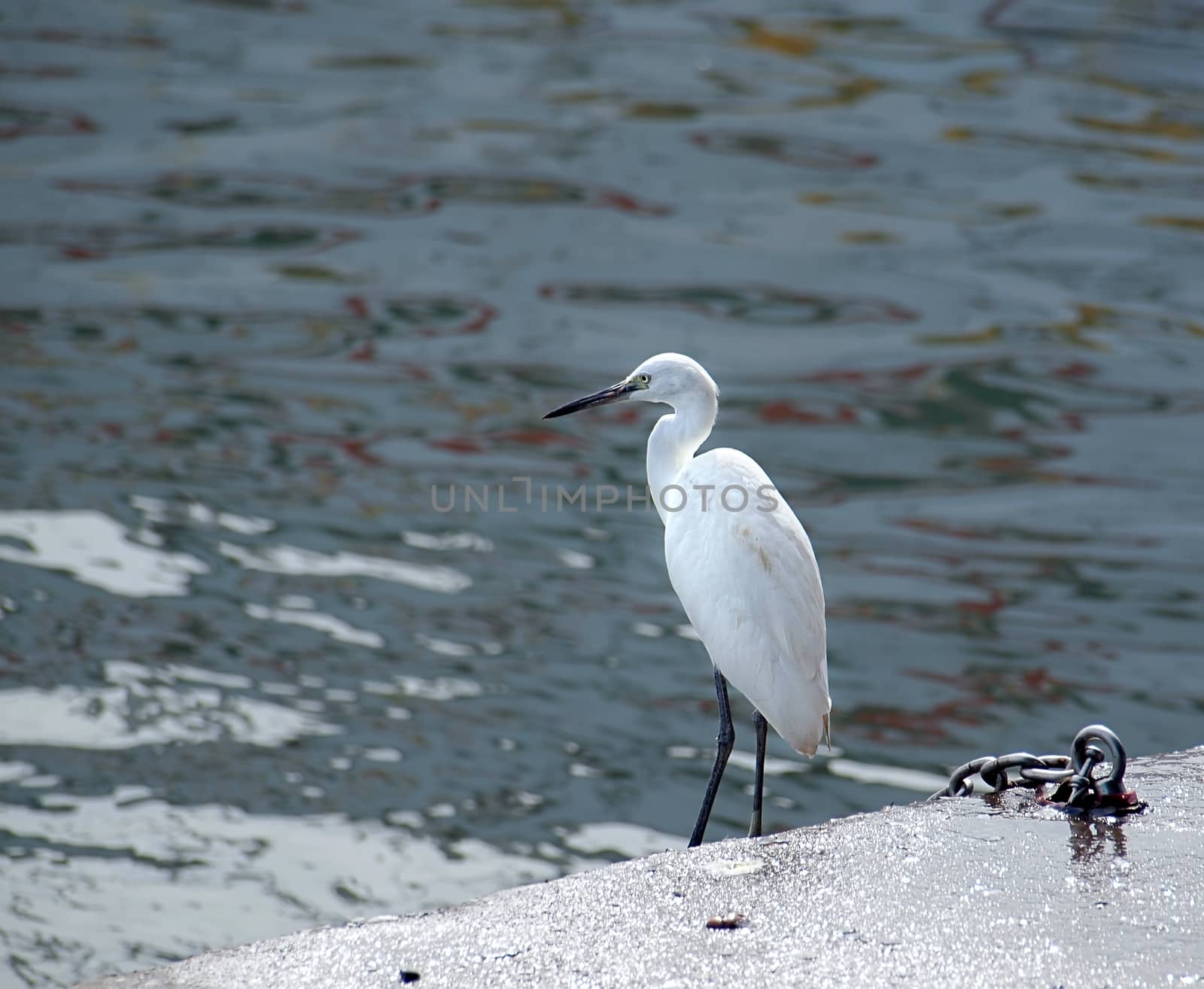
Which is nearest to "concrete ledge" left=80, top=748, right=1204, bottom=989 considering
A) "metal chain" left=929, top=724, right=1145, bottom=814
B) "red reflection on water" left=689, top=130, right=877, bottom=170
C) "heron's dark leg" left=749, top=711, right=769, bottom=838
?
"metal chain" left=929, top=724, right=1145, bottom=814

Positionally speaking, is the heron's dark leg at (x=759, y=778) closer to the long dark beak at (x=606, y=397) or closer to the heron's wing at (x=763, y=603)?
the heron's wing at (x=763, y=603)

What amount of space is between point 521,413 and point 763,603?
6839mm

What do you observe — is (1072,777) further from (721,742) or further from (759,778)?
(721,742)

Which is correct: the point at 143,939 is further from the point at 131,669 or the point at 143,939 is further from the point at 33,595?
the point at 33,595

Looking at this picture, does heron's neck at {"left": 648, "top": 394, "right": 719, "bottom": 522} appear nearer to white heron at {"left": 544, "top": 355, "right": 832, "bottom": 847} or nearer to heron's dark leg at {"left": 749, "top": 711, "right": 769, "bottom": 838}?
white heron at {"left": 544, "top": 355, "right": 832, "bottom": 847}

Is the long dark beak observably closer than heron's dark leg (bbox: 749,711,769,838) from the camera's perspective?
No

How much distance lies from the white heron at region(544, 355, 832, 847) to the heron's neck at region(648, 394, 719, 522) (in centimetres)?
14

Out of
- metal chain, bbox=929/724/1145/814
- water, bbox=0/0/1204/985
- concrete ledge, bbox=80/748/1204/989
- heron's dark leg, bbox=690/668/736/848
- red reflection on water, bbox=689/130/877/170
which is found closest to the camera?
concrete ledge, bbox=80/748/1204/989

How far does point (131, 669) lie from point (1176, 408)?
747 centimetres

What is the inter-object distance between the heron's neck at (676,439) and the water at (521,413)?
97.0 inches

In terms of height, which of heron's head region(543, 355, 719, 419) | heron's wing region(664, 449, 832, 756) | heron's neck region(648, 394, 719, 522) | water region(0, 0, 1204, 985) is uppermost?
heron's head region(543, 355, 719, 419)

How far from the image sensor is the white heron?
3.47 meters

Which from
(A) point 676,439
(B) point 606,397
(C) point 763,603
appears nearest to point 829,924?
(C) point 763,603

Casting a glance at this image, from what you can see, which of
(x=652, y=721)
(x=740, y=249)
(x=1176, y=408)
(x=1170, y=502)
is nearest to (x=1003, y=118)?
(x=740, y=249)
